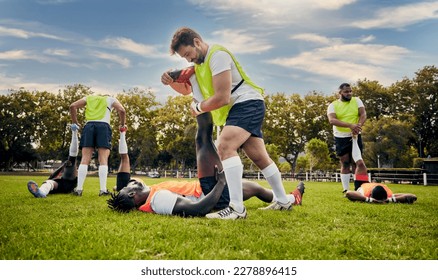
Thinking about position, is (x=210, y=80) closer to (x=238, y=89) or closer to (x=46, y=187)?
(x=238, y=89)

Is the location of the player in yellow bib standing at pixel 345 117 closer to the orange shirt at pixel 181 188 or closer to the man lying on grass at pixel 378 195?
the man lying on grass at pixel 378 195

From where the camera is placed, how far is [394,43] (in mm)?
3572

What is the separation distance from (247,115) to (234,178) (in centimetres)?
60

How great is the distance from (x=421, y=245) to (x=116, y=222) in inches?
87.2

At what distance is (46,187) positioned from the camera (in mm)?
5176

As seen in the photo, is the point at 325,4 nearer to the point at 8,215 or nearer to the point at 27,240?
the point at 27,240

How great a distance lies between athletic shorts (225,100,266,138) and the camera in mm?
3102

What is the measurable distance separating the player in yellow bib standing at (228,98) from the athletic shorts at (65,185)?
3528 millimetres

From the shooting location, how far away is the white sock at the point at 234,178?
10.1ft

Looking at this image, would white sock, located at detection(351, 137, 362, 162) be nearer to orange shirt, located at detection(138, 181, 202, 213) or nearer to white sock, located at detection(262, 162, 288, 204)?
white sock, located at detection(262, 162, 288, 204)

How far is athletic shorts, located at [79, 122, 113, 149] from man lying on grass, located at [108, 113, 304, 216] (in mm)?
2436

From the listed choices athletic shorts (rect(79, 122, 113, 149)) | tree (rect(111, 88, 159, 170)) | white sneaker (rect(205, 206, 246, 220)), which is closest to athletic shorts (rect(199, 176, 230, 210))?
white sneaker (rect(205, 206, 246, 220))
